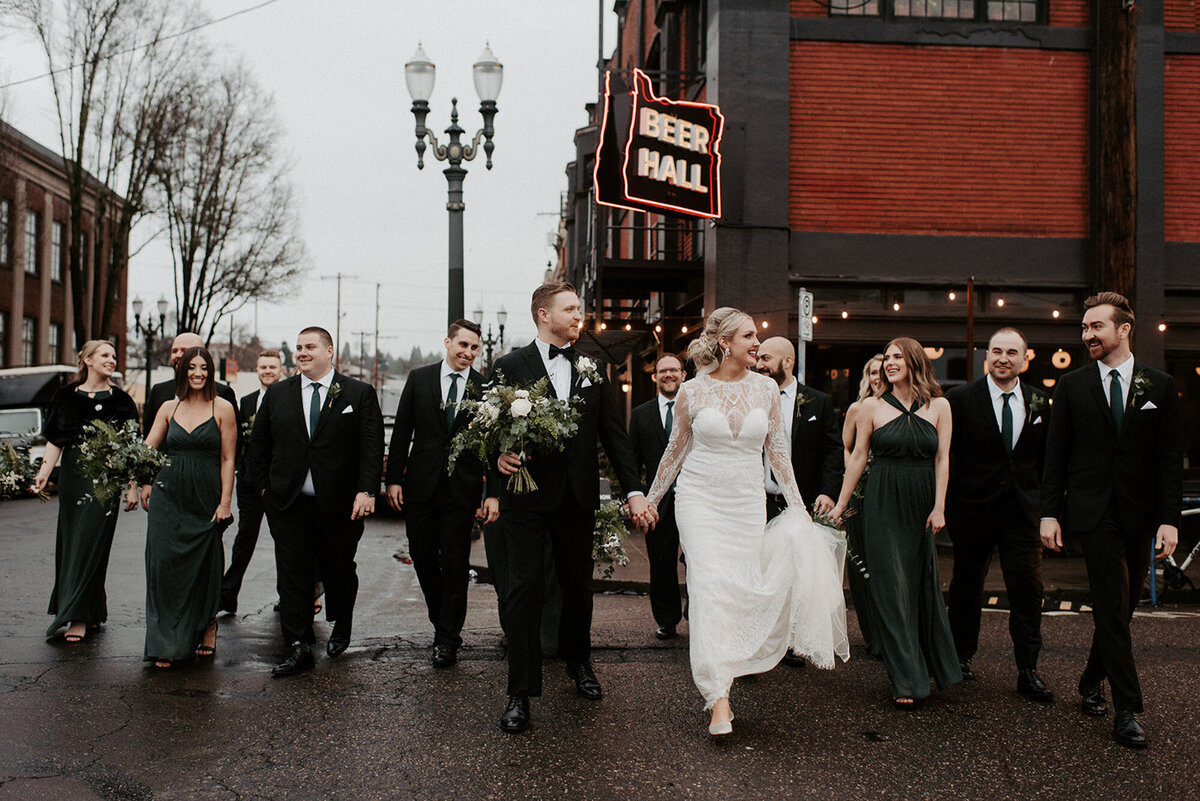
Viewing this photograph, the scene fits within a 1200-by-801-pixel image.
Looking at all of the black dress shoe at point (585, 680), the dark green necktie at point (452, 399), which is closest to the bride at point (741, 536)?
the black dress shoe at point (585, 680)

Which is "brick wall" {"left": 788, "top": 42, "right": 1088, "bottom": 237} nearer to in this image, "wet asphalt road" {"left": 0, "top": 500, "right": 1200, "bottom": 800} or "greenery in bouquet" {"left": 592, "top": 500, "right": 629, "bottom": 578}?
"wet asphalt road" {"left": 0, "top": 500, "right": 1200, "bottom": 800}

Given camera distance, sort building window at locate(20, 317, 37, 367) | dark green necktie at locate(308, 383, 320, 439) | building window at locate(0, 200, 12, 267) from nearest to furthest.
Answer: dark green necktie at locate(308, 383, 320, 439) < building window at locate(0, 200, 12, 267) < building window at locate(20, 317, 37, 367)

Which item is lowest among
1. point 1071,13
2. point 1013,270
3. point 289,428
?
point 289,428

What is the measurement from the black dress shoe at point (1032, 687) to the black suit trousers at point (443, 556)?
3.30 m

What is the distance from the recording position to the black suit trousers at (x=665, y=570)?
23.4ft

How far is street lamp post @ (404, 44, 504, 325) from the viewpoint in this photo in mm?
11594

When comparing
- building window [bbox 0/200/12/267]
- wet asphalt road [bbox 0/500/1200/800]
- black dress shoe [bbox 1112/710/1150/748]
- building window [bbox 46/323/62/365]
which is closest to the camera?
wet asphalt road [bbox 0/500/1200/800]

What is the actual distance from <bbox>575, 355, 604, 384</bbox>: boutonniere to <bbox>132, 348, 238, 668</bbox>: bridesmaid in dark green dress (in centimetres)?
264

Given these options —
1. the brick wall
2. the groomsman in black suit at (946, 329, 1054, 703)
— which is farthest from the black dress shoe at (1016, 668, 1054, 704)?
the brick wall

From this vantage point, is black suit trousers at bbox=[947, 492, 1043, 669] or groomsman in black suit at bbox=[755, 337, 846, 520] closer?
black suit trousers at bbox=[947, 492, 1043, 669]

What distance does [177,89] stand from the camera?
24.6 m

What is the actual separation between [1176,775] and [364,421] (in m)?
4.75

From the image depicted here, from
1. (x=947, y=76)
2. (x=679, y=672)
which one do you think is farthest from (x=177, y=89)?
(x=679, y=672)

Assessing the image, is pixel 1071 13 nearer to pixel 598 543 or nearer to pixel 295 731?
pixel 598 543
